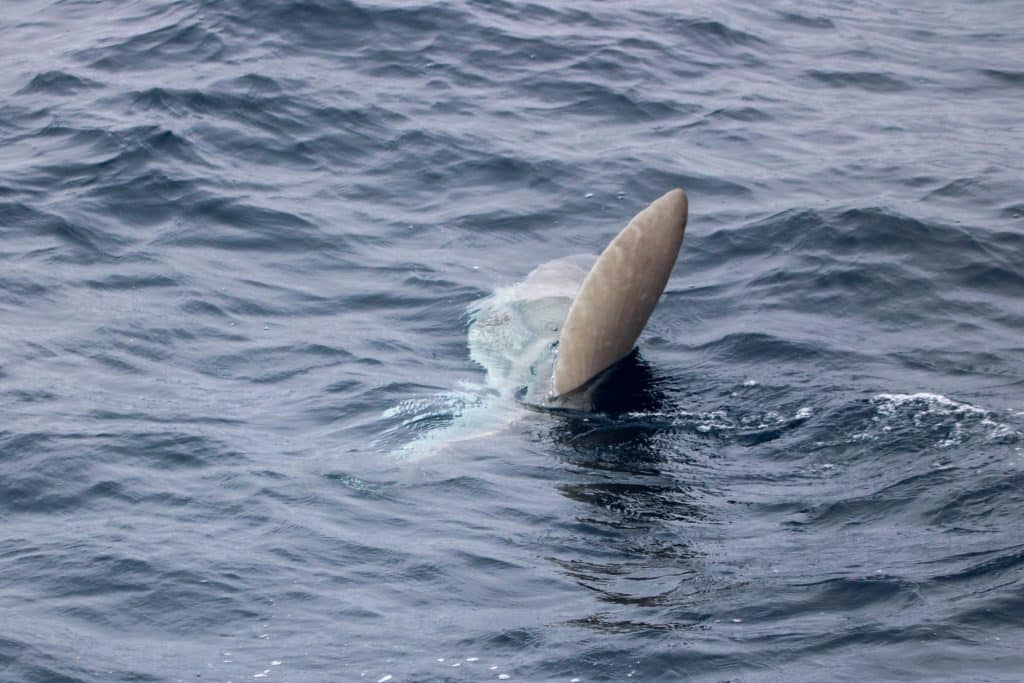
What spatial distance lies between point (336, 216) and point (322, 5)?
21.5ft

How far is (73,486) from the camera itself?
983cm

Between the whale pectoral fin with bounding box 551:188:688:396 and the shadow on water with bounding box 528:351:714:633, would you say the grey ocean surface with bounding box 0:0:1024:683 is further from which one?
the whale pectoral fin with bounding box 551:188:688:396

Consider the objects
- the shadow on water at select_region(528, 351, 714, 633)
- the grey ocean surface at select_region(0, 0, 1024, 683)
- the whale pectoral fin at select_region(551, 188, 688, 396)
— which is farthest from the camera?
the whale pectoral fin at select_region(551, 188, 688, 396)

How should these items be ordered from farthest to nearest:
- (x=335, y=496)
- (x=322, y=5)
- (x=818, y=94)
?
(x=322, y=5), (x=818, y=94), (x=335, y=496)

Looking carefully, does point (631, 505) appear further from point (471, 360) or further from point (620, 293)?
point (471, 360)

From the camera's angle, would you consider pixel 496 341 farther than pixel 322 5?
No

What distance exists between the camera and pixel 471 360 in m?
12.3

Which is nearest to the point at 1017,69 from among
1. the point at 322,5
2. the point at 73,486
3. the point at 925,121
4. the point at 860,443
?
the point at 925,121

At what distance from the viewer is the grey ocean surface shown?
799cm

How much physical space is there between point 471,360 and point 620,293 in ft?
6.53

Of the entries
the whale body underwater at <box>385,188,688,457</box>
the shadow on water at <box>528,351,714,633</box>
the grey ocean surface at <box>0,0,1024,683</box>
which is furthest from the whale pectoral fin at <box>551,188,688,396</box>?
the grey ocean surface at <box>0,0,1024,683</box>

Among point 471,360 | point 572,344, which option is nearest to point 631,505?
point 572,344

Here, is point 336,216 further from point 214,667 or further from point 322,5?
point 214,667

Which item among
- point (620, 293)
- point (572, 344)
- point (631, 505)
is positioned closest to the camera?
point (631, 505)
